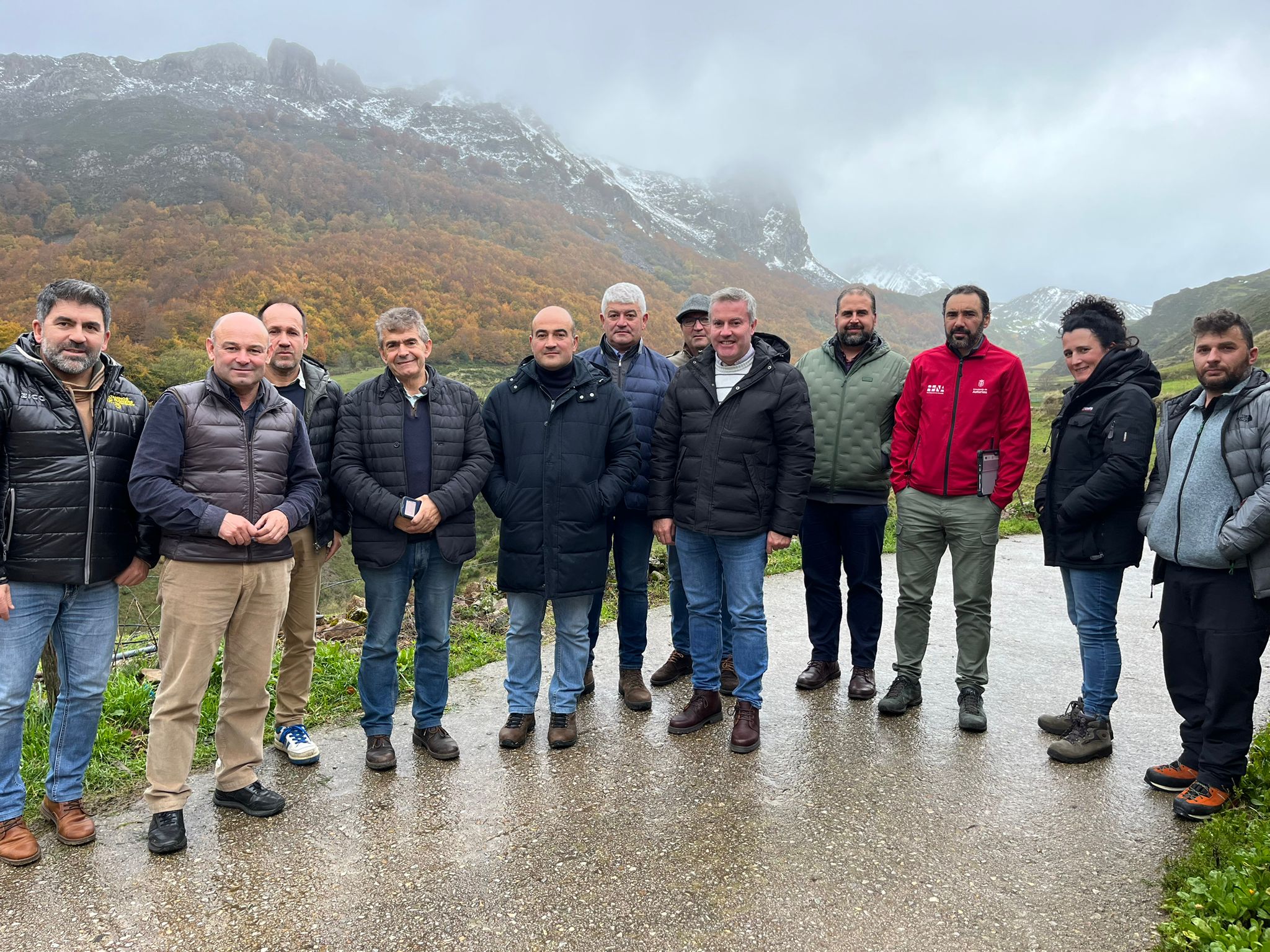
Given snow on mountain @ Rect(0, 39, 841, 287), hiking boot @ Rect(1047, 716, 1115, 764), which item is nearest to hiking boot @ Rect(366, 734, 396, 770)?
hiking boot @ Rect(1047, 716, 1115, 764)

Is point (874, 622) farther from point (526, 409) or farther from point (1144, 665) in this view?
point (526, 409)

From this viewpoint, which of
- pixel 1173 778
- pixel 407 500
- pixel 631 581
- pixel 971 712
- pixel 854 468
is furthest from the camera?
pixel 631 581

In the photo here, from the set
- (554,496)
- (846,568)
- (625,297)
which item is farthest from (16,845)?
(846,568)

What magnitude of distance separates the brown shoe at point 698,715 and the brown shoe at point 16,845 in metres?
2.90

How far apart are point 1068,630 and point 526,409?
16.9 ft

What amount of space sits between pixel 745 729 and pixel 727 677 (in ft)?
2.98

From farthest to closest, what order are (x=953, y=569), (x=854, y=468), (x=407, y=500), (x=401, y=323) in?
(x=854, y=468)
(x=953, y=569)
(x=401, y=323)
(x=407, y=500)

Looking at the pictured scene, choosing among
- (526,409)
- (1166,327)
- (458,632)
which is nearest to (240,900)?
(526,409)

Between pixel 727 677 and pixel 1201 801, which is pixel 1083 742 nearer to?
pixel 1201 801

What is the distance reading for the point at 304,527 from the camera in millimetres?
3932

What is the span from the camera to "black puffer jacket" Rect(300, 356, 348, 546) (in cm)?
403

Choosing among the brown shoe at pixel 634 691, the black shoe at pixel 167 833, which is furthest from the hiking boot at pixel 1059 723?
the black shoe at pixel 167 833

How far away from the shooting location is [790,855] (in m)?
3.08

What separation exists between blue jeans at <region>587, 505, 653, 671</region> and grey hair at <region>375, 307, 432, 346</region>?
5.43ft
